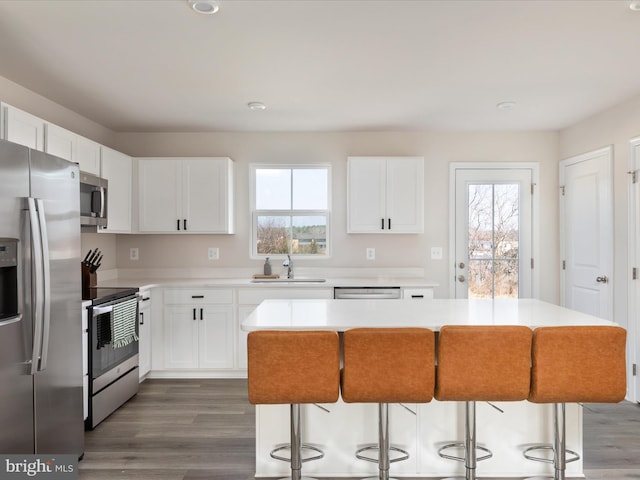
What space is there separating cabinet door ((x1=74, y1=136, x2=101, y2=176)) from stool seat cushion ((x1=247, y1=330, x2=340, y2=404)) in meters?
2.44

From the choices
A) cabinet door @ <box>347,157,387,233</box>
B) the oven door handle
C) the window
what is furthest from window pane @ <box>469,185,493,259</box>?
the oven door handle

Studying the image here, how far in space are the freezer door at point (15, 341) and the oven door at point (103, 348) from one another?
2.69 ft

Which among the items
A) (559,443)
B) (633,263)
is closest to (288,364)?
(559,443)

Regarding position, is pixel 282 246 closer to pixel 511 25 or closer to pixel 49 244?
pixel 49 244

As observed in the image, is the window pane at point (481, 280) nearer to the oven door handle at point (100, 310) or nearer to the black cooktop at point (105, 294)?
the black cooktop at point (105, 294)

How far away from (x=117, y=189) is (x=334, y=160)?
2.23 m

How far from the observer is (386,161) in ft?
14.2

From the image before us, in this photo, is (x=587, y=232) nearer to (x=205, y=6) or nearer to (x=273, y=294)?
(x=273, y=294)

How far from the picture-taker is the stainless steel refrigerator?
1961mm

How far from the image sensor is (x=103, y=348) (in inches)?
119

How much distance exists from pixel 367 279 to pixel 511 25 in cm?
273

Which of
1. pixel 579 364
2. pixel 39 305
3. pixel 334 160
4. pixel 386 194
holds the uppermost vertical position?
pixel 334 160

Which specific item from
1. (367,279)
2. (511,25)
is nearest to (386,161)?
(367,279)

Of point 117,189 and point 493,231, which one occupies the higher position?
point 117,189
